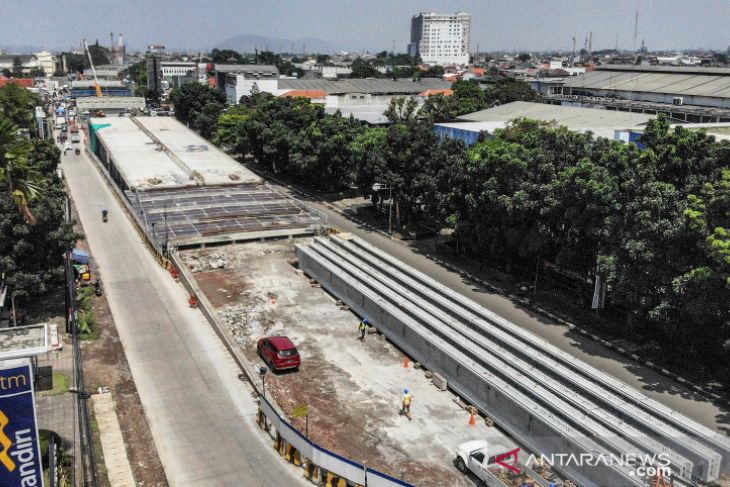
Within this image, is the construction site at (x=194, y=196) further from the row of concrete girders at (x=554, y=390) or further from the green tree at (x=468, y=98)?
the green tree at (x=468, y=98)

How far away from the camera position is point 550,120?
65938 mm

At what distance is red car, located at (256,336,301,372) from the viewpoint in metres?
27.6

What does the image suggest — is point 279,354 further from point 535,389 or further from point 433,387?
point 535,389

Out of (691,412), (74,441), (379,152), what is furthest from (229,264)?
(691,412)

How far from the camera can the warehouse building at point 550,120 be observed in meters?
59.2

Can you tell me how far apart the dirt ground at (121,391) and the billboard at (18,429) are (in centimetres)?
462

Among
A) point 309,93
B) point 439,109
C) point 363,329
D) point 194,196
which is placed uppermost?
point 309,93

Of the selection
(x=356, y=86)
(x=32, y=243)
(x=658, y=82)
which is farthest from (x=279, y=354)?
(x=356, y=86)

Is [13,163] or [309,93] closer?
[13,163]

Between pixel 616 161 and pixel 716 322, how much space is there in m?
10.1

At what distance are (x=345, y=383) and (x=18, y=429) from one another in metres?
13.4

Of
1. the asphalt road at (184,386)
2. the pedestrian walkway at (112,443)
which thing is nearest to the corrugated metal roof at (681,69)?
the asphalt road at (184,386)

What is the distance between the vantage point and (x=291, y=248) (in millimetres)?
45875

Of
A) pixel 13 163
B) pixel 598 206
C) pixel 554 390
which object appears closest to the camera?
pixel 13 163
